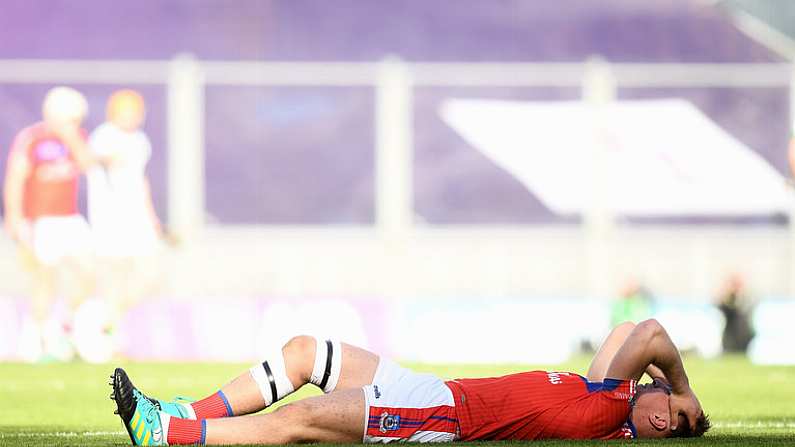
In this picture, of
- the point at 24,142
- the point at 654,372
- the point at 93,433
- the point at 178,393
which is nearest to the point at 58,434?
the point at 93,433

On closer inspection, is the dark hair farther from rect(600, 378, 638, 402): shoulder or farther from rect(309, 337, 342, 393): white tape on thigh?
rect(309, 337, 342, 393): white tape on thigh

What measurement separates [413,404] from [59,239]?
39.4ft

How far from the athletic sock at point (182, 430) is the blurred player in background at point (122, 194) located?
11.6 m

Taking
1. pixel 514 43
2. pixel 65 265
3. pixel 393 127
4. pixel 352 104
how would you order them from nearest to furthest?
1. pixel 65 265
2. pixel 393 127
3. pixel 352 104
4. pixel 514 43

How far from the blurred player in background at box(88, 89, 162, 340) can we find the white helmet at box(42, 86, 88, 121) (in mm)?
352

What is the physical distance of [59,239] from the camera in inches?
679

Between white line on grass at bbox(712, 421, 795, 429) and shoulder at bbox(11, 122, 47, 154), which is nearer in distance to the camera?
white line on grass at bbox(712, 421, 795, 429)

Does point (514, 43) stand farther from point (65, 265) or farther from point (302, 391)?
point (302, 391)

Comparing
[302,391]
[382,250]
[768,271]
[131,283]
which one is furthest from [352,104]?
[302,391]

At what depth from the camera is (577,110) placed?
1845 cm

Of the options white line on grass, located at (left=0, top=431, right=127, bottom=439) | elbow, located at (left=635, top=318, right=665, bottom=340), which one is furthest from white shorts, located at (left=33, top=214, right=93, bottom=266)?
elbow, located at (left=635, top=318, right=665, bottom=340)

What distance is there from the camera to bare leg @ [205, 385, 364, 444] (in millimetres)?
5852

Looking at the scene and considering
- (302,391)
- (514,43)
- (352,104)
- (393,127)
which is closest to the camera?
(302,391)

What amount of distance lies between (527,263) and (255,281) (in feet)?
10.7
